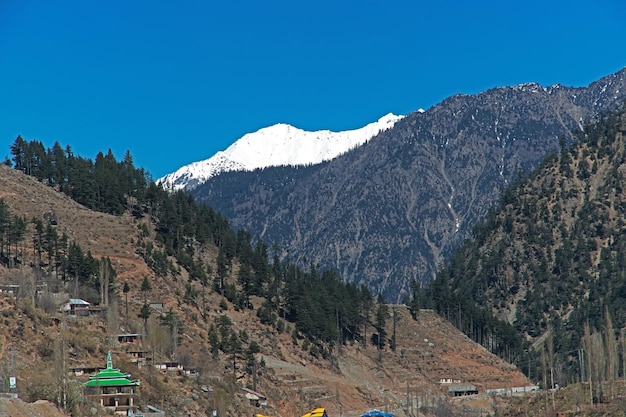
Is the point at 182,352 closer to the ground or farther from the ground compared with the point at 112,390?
farther from the ground

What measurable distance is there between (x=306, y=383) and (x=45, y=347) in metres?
55.0

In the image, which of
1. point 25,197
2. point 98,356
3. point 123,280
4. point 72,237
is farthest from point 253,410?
point 25,197

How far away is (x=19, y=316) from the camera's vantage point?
121m

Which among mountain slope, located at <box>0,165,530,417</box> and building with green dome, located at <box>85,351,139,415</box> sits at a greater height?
mountain slope, located at <box>0,165,530,417</box>

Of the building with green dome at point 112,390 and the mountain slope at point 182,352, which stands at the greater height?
the mountain slope at point 182,352

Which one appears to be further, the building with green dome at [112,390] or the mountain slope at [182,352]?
the mountain slope at [182,352]

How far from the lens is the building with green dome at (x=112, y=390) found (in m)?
102

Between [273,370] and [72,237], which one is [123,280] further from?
[273,370]

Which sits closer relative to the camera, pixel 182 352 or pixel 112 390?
pixel 112 390

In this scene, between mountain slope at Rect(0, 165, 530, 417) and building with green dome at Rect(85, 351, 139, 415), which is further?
mountain slope at Rect(0, 165, 530, 417)

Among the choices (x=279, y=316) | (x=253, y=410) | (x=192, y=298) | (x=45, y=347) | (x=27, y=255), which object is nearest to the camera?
(x=45, y=347)

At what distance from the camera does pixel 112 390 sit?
10306cm

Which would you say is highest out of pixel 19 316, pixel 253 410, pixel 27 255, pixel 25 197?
pixel 25 197

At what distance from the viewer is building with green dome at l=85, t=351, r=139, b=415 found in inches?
4018
